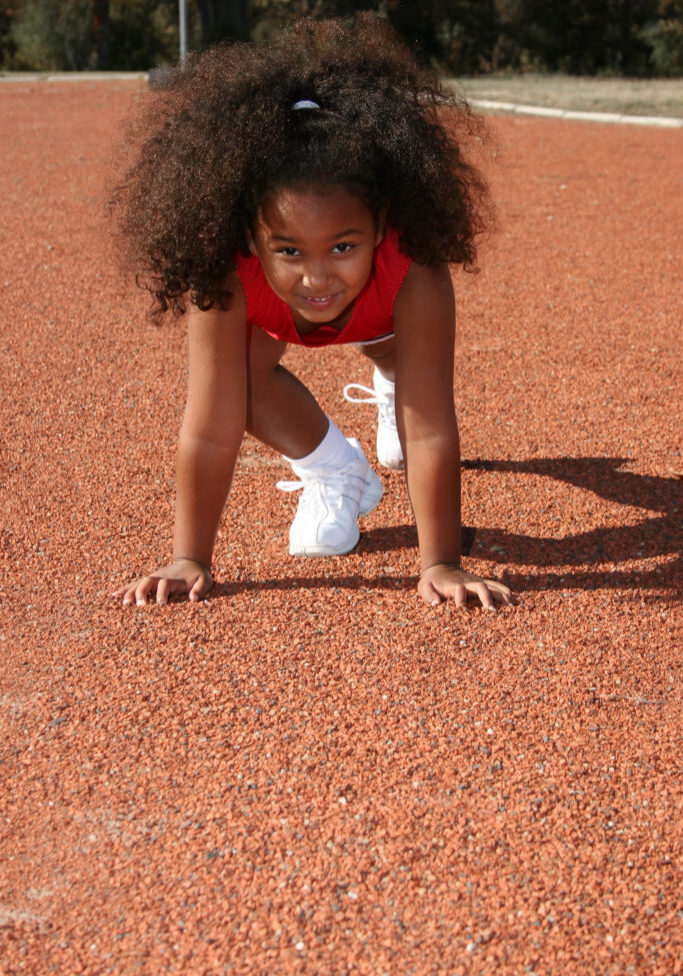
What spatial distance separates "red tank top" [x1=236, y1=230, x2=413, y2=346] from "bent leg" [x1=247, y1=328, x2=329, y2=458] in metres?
0.21

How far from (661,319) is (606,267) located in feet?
3.53

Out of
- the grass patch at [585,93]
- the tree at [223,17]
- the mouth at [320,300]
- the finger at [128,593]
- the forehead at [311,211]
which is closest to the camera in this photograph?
the forehead at [311,211]

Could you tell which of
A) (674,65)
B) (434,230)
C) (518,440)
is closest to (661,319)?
(518,440)

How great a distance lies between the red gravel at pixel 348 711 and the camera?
1.81m

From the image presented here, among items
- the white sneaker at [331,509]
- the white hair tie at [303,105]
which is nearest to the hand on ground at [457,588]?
the white sneaker at [331,509]

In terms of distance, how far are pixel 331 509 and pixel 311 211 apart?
0.96 metres

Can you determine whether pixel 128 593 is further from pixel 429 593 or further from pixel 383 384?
pixel 383 384

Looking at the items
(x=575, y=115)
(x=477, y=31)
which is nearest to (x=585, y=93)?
(x=575, y=115)

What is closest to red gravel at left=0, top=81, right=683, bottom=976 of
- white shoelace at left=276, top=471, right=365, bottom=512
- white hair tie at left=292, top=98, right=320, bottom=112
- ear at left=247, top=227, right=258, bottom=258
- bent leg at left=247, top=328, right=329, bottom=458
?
white shoelace at left=276, top=471, right=365, bottom=512

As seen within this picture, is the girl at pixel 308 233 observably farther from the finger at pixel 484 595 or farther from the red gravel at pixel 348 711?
the red gravel at pixel 348 711

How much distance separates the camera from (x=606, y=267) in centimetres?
623

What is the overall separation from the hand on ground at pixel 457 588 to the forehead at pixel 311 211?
2.92 feet

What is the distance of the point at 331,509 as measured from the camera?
3074 mm

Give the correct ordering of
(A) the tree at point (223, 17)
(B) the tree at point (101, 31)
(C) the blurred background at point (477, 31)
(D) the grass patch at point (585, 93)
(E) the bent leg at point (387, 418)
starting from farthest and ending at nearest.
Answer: (B) the tree at point (101, 31), (C) the blurred background at point (477, 31), (A) the tree at point (223, 17), (D) the grass patch at point (585, 93), (E) the bent leg at point (387, 418)
